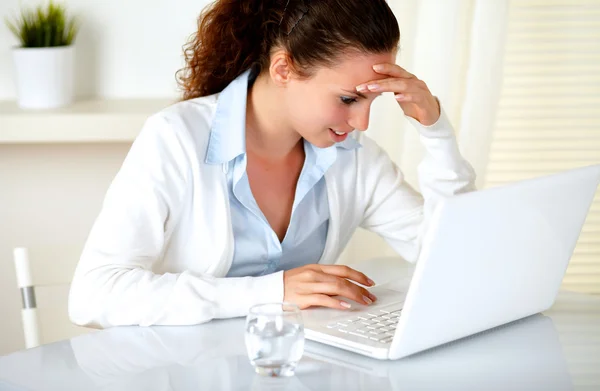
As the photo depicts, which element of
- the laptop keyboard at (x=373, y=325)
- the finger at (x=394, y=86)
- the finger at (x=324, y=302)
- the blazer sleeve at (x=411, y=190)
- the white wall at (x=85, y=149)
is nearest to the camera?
the laptop keyboard at (x=373, y=325)

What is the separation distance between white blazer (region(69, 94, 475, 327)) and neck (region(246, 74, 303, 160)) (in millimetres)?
80

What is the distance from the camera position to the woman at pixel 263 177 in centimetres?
139

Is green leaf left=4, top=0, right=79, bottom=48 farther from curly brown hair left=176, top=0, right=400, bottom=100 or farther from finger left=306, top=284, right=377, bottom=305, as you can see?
finger left=306, top=284, right=377, bottom=305

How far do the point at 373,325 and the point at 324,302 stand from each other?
10cm

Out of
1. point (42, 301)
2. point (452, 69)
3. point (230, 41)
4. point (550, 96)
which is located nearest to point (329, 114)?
point (230, 41)

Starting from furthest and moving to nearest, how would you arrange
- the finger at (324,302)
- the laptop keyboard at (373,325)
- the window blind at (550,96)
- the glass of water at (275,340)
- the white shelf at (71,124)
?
the window blind at (550,96) → the white shelf at (71,124) → the finger at (324,302) → the laptop keyboard at (373,325) → the glass of water at (275,340)

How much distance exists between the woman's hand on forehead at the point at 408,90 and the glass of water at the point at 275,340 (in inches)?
21.0

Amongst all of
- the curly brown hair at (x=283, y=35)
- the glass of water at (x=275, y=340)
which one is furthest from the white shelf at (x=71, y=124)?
the glass of water at (x=275, y=340)

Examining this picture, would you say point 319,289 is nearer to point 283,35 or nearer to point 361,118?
point 361,118

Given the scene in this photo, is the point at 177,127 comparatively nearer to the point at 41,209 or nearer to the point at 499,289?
the point at 499,289

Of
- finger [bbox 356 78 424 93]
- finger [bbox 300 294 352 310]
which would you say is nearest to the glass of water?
finger [bbox 300 294 352 310]

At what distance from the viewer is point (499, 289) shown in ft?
4.15

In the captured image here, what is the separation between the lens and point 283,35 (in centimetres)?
161

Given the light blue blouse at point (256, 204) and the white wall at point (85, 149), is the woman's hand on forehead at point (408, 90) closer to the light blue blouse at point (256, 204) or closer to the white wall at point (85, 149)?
the light blue blouse at point (256, 204)
